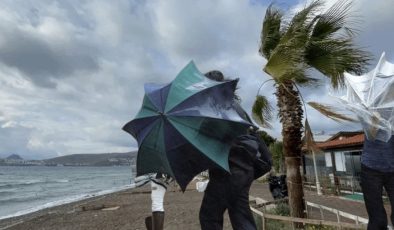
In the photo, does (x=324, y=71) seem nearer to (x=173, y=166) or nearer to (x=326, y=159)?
(x=173, y=166)

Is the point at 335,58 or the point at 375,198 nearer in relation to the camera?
the point at 375,198

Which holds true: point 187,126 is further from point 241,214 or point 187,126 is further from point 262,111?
point 262,111

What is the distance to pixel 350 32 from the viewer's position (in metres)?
7.07

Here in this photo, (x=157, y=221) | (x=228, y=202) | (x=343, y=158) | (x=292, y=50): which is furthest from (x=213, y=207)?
(x=343, y=158)

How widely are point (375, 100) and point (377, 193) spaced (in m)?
0.82

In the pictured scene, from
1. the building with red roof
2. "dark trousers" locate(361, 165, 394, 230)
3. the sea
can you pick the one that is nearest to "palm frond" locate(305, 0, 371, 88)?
"dark trousers" locate(361, 165, 394, 230)

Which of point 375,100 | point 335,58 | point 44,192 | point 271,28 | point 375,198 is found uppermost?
point 271,28

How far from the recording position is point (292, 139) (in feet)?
24.4

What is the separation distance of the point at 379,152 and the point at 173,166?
1.79 metres

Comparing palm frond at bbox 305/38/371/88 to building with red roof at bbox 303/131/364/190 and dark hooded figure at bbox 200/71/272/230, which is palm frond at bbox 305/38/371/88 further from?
building with red roof at bbox 303/131/364/190

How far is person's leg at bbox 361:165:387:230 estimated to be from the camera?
11.0 ft

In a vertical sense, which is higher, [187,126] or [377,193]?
[187,126]

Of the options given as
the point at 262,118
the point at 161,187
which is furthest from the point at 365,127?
the point at 262,118

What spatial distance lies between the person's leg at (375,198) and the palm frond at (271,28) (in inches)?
185
